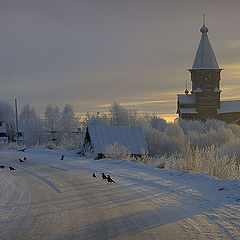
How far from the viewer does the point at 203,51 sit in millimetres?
78562

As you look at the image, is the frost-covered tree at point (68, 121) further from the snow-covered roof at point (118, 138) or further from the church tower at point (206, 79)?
the snow-covered roof at point (118, 138)

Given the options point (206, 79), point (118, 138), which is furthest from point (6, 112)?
point (118, 138)

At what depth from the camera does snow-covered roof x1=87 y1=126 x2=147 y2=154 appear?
3494cm

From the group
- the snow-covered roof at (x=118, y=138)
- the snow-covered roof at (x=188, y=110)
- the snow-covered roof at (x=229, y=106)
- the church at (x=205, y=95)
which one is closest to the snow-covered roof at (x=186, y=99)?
the church at (x=205, y=95)

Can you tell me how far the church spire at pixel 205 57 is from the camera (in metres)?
78.1

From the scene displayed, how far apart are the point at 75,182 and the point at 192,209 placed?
6491 millimetres

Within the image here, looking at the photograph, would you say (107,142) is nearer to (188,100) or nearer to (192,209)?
(192,209)

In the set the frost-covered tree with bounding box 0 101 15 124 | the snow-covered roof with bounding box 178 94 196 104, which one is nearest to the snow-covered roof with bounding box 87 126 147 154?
the snow-covered roof with bounding box 178 94 196 104

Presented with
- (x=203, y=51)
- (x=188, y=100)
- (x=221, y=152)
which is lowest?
(x=221, y=152)

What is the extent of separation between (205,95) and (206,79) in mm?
3360

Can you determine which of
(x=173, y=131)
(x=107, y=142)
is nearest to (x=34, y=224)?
(x=107, y=142)

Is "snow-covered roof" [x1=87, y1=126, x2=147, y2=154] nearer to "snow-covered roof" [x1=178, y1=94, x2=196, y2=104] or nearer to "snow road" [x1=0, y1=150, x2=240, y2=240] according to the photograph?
"snow road" [x1=0, y1=150, x2=240, y2=240]

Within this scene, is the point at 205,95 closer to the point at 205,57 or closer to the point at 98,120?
the point at 205,57

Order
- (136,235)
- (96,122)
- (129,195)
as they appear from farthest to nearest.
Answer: (96,122) < (129,195) < (136,235)
